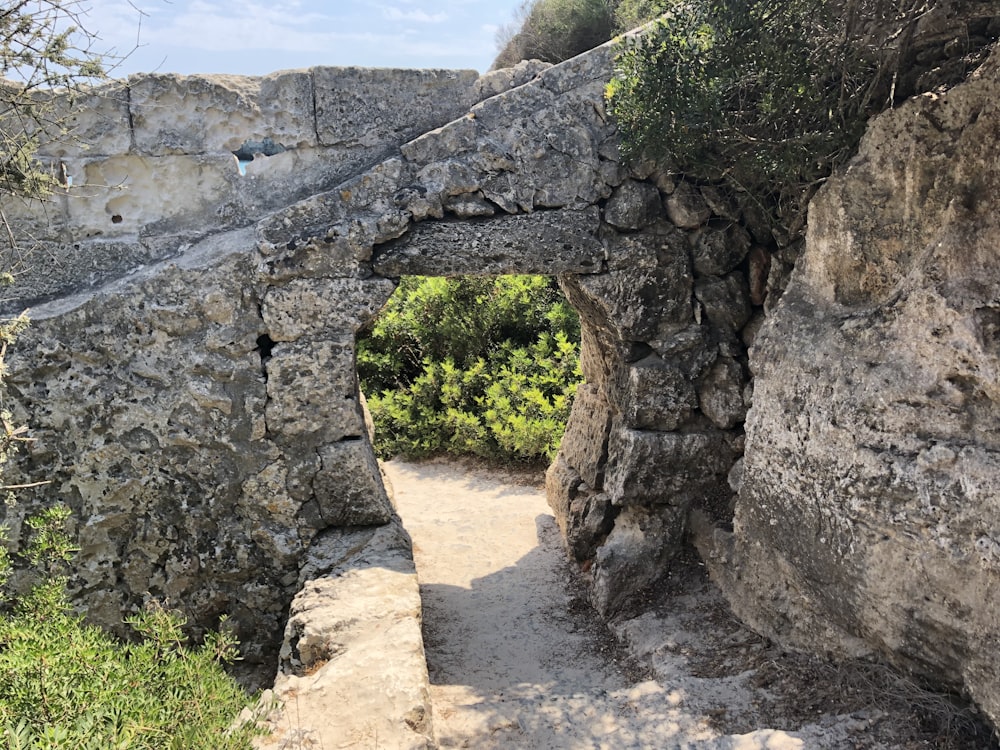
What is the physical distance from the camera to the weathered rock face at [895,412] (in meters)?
2.86

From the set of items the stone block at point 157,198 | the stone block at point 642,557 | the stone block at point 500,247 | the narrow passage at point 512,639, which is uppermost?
the stone block at point 157,198

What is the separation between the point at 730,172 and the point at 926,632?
7.86 ft

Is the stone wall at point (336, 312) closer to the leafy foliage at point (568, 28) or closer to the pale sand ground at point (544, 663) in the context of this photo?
the pale sand ground at point (544, 663)

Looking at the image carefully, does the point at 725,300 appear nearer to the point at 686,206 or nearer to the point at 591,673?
the point at 686,206

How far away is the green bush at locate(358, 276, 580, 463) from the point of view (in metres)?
8.12

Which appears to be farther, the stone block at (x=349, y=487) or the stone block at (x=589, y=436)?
the stone block at (x=589, y=436)

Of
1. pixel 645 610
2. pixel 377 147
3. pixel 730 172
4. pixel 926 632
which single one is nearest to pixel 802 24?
pixel 730 172

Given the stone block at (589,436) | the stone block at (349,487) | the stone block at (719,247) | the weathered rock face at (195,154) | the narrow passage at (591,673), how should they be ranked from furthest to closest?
1. the stone block at (589,436)
2. the stone block at (719,247)
3. the stone block at (349,487)
4. the weathered rock face at (195,154)
5. the narrow passage at (591,673)

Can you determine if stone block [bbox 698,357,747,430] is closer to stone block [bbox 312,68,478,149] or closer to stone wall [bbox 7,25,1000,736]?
stone wall [bbox 7,25,1000,736]

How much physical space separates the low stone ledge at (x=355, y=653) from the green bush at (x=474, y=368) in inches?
148

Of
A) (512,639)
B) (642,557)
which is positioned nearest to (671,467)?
(642,557)

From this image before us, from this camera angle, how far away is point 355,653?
334 cm

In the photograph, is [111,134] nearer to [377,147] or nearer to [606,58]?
[377,147]

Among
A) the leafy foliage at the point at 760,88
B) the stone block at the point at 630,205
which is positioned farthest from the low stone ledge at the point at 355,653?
the leafy foliage at the point at 760,88
